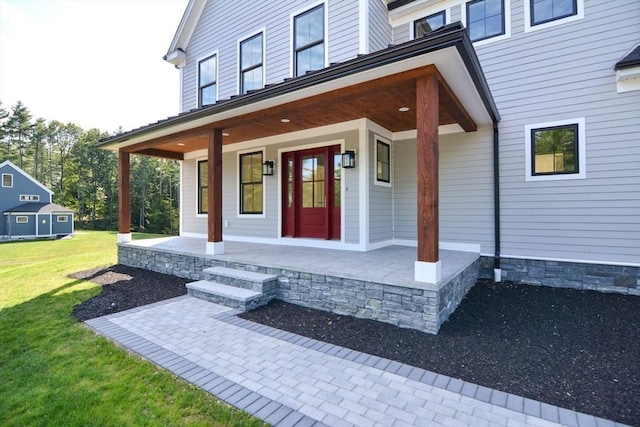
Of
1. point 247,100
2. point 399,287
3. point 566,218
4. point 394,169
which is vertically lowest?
point 399,287

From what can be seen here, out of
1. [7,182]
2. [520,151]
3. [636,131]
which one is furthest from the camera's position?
[7,182]

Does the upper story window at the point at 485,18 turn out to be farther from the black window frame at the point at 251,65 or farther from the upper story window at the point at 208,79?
the upper story window at the point at 208,79

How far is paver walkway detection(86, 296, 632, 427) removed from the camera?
218 centimetres

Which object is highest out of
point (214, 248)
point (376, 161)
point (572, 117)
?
point (572, 117)

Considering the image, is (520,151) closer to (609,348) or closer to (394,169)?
(394,169)

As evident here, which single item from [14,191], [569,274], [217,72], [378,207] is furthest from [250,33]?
[14,191]

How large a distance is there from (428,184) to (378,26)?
4564 mm

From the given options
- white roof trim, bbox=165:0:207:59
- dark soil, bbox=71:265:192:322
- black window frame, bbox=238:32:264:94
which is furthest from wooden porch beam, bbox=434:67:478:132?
white roof trim, bbox=165:0:207:59

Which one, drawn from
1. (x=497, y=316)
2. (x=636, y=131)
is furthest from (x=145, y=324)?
(x=636, y=131)

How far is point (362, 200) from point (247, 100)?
275cm

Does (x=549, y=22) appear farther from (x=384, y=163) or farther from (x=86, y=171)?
(x=86, y=171)

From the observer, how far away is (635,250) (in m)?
4.80

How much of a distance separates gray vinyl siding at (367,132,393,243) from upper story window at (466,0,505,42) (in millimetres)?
2656

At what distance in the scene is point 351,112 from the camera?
5.70 meters
